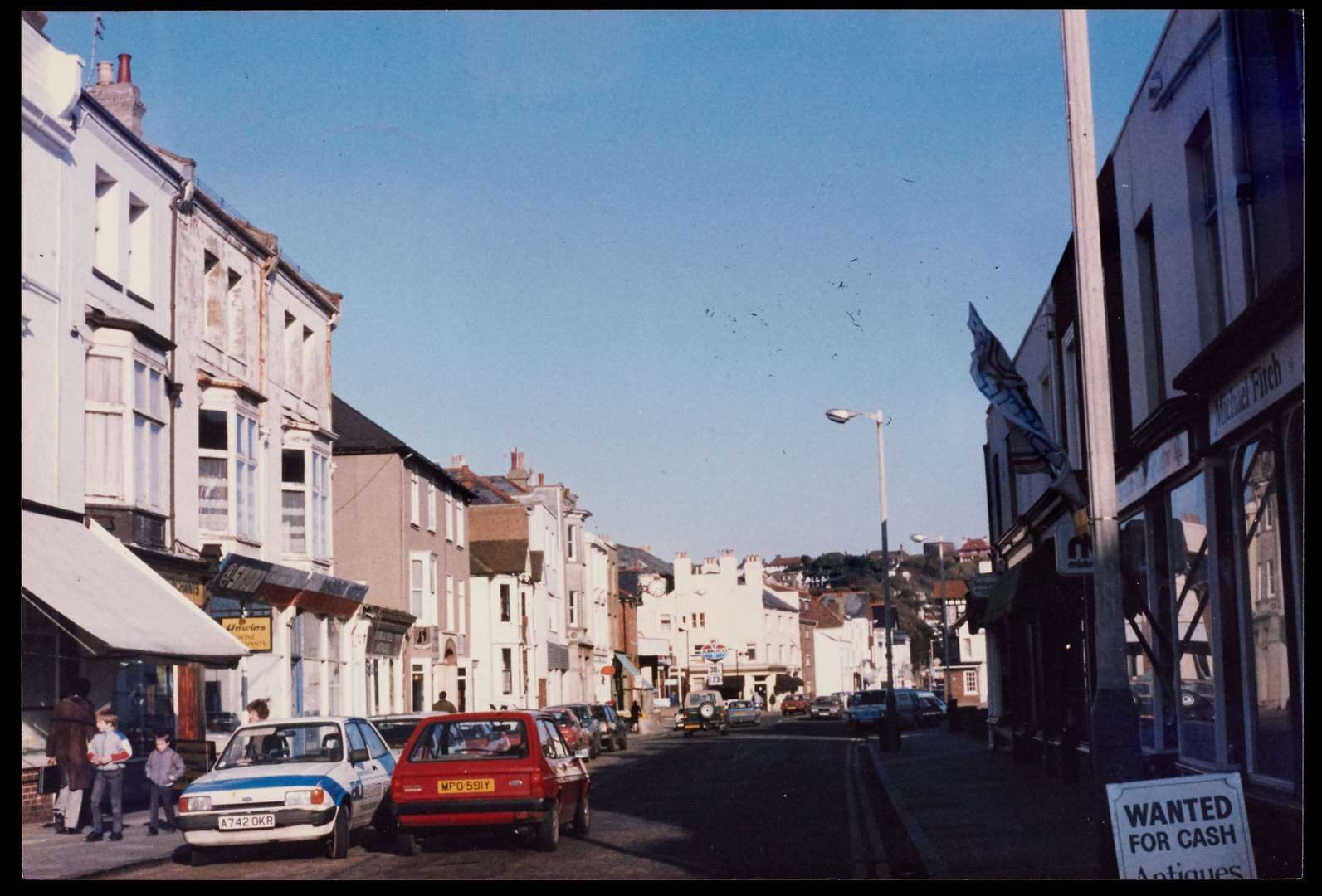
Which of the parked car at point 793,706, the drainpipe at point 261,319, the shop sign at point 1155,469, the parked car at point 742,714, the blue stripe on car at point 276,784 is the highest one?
the drainpipe at point 261,319

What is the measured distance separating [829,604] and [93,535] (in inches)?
5005

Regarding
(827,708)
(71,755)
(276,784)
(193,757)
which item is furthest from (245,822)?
(827,708)

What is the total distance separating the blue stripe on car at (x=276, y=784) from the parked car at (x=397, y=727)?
7.43m

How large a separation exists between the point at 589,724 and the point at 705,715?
69.6 ft

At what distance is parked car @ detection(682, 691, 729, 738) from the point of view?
6022cm

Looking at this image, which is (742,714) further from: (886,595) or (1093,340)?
Result: (1093,340)

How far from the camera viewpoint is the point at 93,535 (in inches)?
873

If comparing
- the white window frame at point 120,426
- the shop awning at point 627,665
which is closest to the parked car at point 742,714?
the shop awning at point 627,665

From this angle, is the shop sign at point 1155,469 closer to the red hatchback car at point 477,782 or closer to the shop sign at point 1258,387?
the shop sign at point 1258,387

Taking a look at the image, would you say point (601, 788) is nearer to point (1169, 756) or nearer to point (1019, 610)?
point (1019, 610)

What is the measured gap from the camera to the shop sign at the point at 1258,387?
38.9ft

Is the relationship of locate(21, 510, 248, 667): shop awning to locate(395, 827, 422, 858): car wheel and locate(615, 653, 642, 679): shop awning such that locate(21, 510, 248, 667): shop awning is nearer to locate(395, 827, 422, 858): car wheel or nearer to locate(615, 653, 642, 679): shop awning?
locate(395, 827, 422, 858): car wheel

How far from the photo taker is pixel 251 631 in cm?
2709
